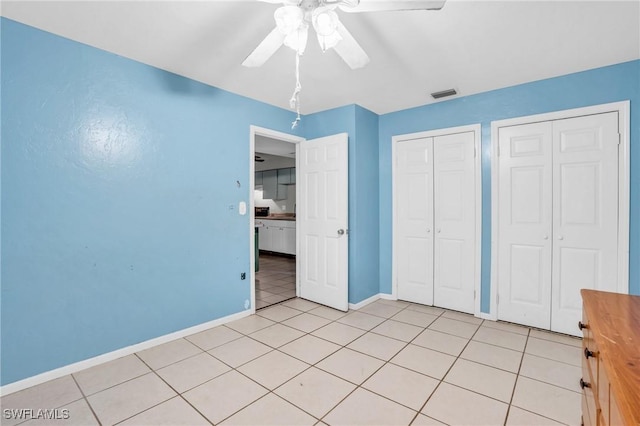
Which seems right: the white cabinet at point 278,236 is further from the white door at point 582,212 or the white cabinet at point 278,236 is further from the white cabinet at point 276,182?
the white door at point 582,212

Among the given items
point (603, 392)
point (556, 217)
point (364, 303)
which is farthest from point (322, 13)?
point (364, 303)

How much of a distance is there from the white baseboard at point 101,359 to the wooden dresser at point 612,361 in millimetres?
2887

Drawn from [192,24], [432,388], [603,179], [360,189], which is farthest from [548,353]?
[192,24]

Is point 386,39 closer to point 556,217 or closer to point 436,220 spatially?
point 436,220

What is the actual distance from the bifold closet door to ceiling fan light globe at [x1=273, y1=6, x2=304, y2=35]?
260 centimetres

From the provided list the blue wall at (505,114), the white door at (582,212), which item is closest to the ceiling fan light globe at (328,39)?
the blue wall at (505,114)

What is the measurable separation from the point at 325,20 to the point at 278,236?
586 cm

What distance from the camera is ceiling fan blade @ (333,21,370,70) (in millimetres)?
1704

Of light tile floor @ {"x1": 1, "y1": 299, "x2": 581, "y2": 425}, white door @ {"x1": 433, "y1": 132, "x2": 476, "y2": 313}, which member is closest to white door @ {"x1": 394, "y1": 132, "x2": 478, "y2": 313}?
white door @ {"x1": 433, "y1": 132, "x2": 476, "y2": 313}

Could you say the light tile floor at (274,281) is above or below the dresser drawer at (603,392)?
below

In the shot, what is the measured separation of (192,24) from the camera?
2.04m

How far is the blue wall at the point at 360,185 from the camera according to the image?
3.61 meters

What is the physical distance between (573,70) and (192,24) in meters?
3.25

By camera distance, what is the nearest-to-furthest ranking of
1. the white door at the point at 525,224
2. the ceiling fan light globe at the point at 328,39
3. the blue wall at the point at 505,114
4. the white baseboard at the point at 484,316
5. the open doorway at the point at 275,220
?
the ceiling fan light globe at the point at 328,39
the blue wall at the point at 505,114
the white door at the point at 525,224
the white baseboard at the point at 484,316
the open doorway at the point at 275,220
